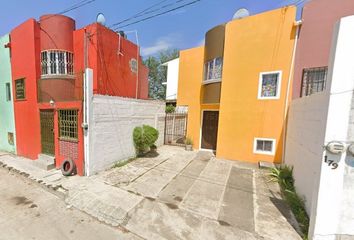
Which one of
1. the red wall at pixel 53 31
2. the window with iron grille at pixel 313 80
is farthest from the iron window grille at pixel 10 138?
the window with iron grille at pixel 313 80

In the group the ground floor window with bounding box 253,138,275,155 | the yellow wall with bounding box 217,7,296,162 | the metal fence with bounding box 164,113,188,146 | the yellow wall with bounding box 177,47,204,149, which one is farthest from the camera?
the metal fence with bounding box 164,113,188,146

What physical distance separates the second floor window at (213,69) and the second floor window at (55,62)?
289 inches

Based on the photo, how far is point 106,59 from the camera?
28.1 ft

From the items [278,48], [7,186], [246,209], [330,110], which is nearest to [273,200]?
[246,209]

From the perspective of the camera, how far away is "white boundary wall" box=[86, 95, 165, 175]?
6.10 meters

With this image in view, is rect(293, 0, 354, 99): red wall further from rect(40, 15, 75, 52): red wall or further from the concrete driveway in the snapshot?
rect(40, 15, 75, 52): red wall

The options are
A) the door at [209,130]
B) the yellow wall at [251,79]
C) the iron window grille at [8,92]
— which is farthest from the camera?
the door at [209,130]

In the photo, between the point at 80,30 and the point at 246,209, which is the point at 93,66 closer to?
the point at 80,30

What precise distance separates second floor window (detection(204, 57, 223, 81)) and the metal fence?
3002 mm

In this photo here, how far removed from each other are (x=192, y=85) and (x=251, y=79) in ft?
12.2

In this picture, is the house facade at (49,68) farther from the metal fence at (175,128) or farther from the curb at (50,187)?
the metal fence at (175,128)

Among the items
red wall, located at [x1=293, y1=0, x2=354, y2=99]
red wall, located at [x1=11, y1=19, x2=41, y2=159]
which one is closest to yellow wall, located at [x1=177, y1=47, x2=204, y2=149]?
red wall, located at [x1=293, y1=0, x2=354, y2=99]

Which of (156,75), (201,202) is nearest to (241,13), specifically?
(201,202)

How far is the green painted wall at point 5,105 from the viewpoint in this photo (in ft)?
31.0
